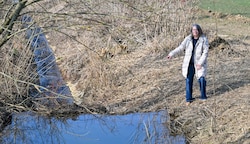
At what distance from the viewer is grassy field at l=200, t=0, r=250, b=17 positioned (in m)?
18.6

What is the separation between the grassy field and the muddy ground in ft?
12.8

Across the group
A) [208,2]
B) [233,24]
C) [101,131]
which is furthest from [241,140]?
[208,2]

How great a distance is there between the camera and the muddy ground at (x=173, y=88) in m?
8.53

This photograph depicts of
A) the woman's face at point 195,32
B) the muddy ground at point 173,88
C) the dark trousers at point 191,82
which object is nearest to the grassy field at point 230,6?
the muddy ground at point 173,88

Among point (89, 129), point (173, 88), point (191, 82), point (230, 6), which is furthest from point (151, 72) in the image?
point (230, 6)

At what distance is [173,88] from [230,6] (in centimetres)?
997

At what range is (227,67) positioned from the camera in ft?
37.9

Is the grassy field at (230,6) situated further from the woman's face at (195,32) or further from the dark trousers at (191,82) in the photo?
the woman's face at (195,32)

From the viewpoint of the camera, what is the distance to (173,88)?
35.0 ft

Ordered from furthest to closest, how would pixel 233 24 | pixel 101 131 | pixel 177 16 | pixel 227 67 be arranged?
pixel 233 24 → pixel 177 16 → pixel 227 67 → pixel 101 131

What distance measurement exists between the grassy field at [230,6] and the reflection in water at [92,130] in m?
9.57

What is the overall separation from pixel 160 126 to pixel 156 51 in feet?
14.3

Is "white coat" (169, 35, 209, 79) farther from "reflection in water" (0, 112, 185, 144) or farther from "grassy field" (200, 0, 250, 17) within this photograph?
"grassy field" (200, 0, 250, 17)

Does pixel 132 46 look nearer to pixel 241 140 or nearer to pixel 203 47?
pixel 203 47
